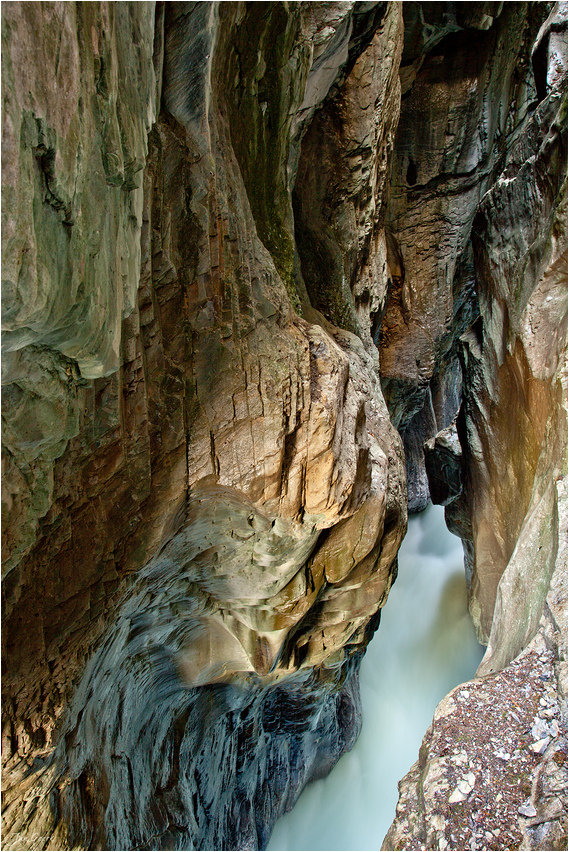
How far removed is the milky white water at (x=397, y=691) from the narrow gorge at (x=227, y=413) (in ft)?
8.30

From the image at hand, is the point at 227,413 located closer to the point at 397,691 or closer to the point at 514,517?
the point at 514,517

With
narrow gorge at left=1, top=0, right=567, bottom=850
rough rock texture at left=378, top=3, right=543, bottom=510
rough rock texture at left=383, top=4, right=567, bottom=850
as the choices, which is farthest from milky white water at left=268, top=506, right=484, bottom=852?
rough rock texture at left=378, top=3, right=543, bottom=510

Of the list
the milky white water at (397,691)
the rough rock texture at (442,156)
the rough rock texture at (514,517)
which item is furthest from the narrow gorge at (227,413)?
the milky white water at (397,691)

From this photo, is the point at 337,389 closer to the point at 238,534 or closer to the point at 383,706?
the point at 238,534

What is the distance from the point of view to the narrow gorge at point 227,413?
2.26m

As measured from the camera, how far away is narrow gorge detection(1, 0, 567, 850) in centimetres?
226

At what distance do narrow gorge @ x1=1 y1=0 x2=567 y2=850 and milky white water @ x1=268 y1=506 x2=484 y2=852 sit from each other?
2529 millimetres

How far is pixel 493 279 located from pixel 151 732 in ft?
19.7

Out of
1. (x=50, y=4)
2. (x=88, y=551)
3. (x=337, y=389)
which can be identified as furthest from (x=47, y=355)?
(x=337, y=389)

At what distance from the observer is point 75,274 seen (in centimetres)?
204

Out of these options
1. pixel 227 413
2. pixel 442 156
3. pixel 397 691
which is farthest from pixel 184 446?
pixel 397 691

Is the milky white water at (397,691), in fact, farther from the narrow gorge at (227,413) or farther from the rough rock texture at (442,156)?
the rough rock texture at (442,156)

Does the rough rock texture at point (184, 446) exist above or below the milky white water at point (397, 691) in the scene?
above

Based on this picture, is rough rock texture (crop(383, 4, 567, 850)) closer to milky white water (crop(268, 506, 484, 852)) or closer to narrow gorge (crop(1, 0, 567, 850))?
narrow gorge (crop(1, 0, 567, 850))
